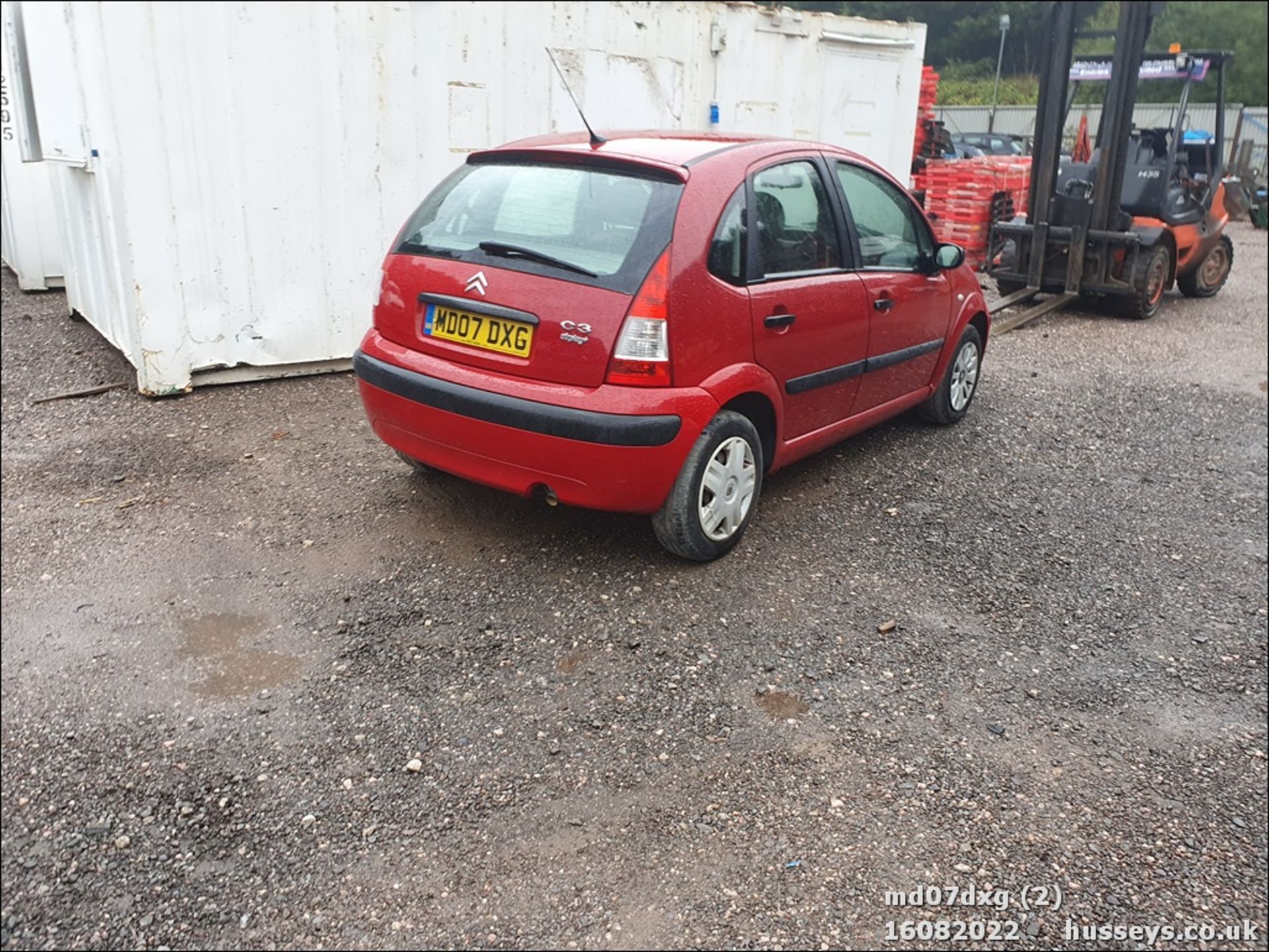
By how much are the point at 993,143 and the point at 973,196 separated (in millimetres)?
12824

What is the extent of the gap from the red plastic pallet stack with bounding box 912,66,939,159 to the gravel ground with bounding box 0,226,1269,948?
1399 centimetres

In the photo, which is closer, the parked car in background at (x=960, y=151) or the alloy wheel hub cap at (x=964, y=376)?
the alloy wheel hub cap at (x=964, y=376)

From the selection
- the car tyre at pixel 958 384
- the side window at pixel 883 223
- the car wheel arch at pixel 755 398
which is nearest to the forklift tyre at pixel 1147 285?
the car tyre at pixel 958 384

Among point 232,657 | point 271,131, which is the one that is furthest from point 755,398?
point 271,131

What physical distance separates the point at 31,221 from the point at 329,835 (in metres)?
8.97

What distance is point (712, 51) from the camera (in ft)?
28.0

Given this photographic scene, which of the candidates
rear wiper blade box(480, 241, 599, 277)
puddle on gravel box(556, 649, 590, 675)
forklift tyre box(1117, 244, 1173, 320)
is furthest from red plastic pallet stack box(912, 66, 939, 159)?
puddle on gravel box(556, 649, 590, 675)

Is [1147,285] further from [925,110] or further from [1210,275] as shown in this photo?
[925,110]

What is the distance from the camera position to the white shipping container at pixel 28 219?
30.0 feet

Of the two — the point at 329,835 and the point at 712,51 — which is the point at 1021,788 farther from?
the point at 712,51

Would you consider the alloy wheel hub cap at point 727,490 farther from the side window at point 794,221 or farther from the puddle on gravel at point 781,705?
the puddle on gravel at point 781,705

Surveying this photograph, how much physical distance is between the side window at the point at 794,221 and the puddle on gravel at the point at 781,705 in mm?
1753

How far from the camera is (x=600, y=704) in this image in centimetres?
324

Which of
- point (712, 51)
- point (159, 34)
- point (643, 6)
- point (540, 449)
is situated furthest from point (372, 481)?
point (712, 51)
